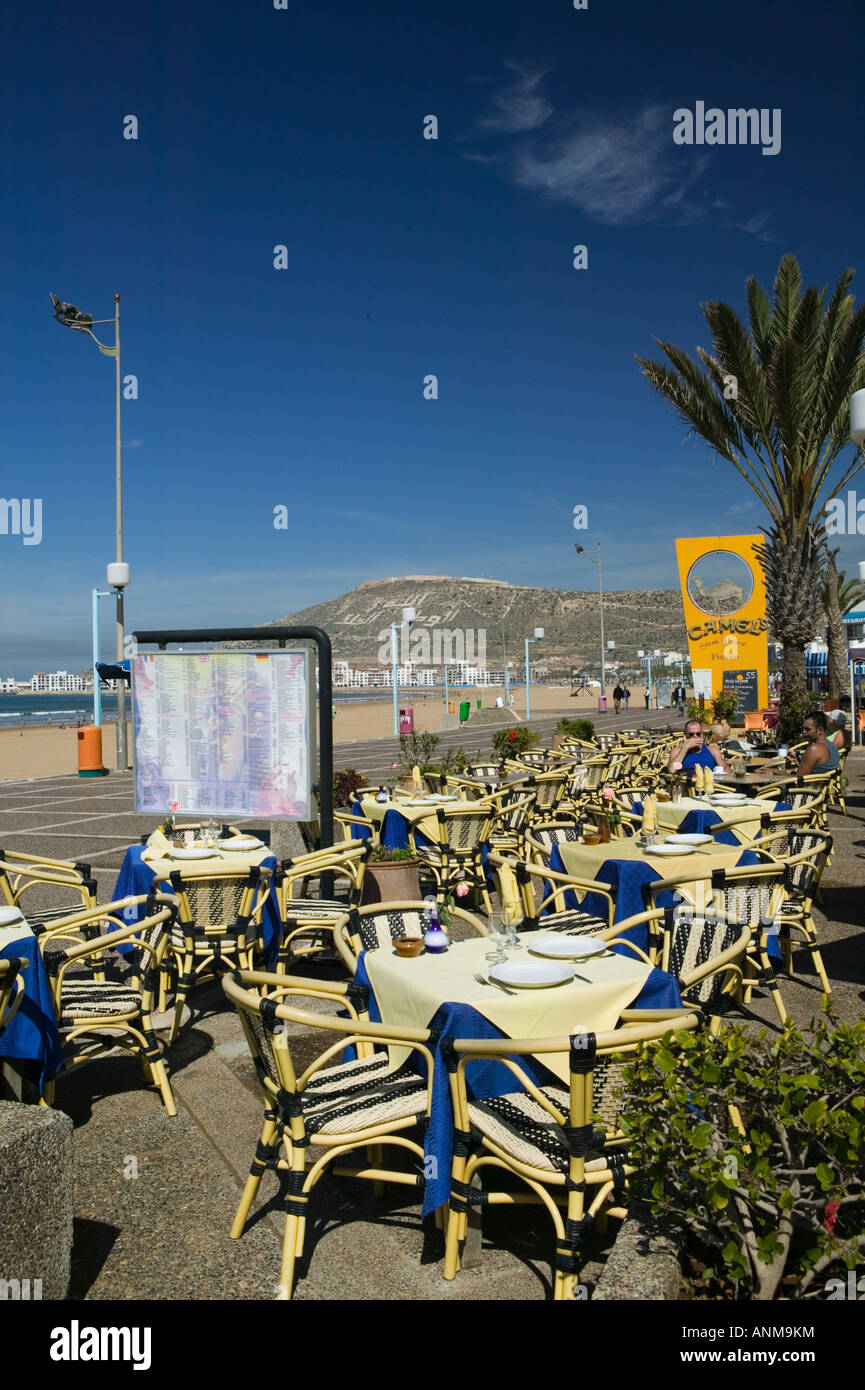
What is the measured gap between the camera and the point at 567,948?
371 centimetres

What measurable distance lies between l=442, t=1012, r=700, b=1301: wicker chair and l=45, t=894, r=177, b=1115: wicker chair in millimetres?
1660

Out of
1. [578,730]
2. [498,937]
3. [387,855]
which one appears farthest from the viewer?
[578,730]

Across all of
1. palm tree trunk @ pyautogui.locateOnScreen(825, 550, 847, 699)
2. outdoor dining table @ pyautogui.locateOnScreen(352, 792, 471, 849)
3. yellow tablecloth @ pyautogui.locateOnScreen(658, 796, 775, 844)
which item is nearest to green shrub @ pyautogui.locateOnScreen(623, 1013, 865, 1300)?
yellow tablecloth @ pyautogui.locateOnScreen(658, 796, 775, 844)

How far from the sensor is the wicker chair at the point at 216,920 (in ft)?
17.1

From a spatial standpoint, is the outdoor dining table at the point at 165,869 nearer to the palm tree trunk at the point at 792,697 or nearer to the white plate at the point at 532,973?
the white plate at the point at 532,973

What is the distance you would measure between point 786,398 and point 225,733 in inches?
459

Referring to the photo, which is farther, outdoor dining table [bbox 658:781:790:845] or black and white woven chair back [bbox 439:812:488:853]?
black and white woven chair back [bbox 439:812:488:853]

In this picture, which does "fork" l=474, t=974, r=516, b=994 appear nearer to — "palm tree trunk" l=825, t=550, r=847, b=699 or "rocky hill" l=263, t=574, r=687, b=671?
"palm tree trunk" l=825, t=550, r=847, b=699

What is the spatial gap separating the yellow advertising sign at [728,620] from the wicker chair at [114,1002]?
1851 cm

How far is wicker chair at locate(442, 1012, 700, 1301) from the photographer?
2.65 m

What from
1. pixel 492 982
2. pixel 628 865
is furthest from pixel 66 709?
pixel 492 982

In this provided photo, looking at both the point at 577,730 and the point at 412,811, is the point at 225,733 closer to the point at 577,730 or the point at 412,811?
the point at 412,811
